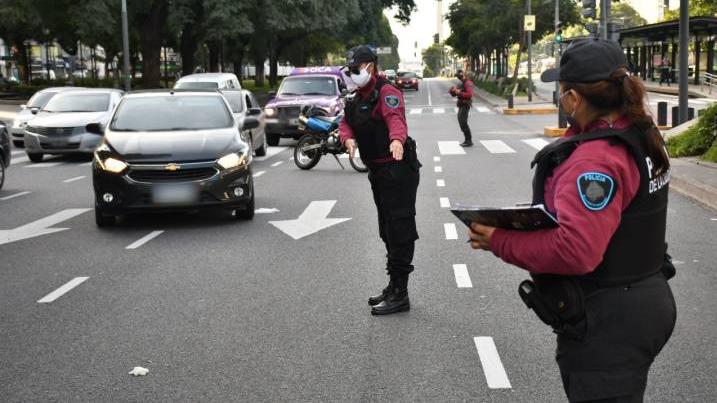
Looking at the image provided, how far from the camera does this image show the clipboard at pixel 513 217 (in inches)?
109

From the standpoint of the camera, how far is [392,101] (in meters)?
6.68

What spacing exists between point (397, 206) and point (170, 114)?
245 inches

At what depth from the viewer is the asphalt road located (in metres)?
5.12

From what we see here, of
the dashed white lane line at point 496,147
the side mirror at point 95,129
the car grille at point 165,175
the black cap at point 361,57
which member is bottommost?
the dashed white lane line at point 496,147

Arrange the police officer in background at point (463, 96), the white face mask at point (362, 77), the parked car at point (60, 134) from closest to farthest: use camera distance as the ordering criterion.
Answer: the white face mask at point (362, 77) < the parked car at point (60, 134) < the police officer in background at point (463, 96)

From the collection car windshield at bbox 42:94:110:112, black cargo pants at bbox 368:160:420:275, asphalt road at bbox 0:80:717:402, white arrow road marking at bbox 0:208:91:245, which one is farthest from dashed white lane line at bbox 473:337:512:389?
car windshield at bbox 42:94:110:112

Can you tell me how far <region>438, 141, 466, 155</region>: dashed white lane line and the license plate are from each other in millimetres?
11169

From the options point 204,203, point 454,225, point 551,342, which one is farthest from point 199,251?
point 551,342

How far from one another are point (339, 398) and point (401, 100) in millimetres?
2545

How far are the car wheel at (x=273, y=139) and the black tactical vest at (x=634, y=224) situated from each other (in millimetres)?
22539

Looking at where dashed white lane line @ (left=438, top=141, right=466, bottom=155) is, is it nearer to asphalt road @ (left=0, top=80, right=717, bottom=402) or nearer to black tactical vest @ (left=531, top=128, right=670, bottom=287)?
asphalt road @ (left=0, top=80, right=717, bottom=402)

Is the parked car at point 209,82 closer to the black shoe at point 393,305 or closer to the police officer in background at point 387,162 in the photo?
the police officer in background at point 387,162

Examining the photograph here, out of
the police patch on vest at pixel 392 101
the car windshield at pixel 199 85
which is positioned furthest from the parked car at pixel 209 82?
the police patch on vest at pixel 392 101

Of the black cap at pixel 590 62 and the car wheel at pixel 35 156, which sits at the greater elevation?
the black cap at pixel 590 62
